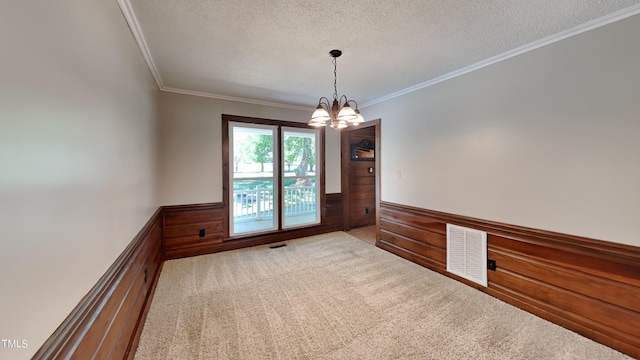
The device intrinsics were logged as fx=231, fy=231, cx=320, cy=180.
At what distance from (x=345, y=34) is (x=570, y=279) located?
284 centimetres

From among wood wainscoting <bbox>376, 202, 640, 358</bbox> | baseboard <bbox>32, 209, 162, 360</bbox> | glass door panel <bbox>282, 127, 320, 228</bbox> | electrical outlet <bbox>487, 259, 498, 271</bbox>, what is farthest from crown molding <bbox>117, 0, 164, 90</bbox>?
electrical outlet <bbox>487, 259, 498, 271</bbox>

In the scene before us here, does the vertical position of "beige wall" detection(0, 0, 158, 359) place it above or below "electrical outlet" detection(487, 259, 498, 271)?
above

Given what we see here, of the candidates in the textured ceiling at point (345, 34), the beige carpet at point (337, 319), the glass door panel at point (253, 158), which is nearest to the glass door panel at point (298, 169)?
the glass door panel at point (253, 158)

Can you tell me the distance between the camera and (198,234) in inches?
143

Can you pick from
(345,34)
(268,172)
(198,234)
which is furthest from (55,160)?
(268,172)

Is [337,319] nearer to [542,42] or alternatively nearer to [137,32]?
[137,32]

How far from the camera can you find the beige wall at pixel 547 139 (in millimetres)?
1744

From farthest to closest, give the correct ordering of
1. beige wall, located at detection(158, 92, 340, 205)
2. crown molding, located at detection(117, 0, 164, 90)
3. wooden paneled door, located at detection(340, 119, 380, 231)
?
wooden paneled door, located at detection(340, 119, 380, 231), beige wall, located at detection(158, 92, 340, 205), crown molding, located at detection(117, 0, 164, 90)

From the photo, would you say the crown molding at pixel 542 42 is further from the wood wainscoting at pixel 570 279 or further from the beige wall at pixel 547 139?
the wood wainscoting at pixel 570 279

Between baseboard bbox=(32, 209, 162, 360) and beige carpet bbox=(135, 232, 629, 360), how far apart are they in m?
0.18

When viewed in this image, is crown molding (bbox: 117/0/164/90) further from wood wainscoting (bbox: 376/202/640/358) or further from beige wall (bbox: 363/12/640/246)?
wood wainscoting (bbox: 376/202/640/358)

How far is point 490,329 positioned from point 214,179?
3.85m

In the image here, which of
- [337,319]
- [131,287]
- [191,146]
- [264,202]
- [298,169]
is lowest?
[337,319]

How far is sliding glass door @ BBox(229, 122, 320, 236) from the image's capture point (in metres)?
4.16
